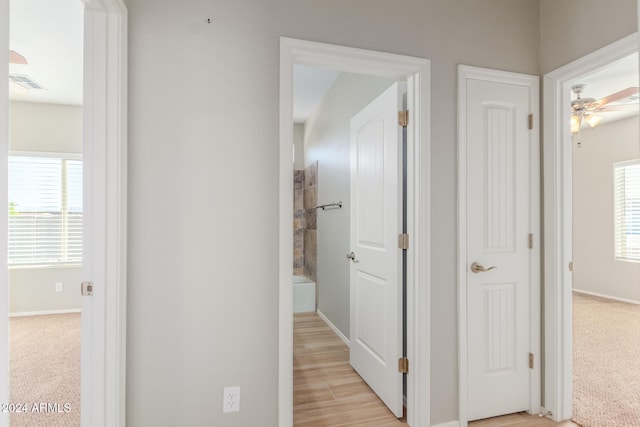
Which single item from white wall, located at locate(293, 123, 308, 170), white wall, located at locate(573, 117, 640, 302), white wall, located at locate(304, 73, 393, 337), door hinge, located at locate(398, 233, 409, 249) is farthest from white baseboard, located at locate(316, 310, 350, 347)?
white wall, located at locate(573, 117, 640, 302)

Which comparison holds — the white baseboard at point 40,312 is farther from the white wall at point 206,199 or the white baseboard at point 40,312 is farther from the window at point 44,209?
the white wall at point 206,199

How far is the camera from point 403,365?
6.91 ft

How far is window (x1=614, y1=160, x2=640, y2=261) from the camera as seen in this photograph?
5.05m

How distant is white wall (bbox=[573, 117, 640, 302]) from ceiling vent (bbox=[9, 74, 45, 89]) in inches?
308

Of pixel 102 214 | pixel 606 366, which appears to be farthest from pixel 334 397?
pixel 606 366

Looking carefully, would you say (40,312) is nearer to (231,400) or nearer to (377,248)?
(231,400)

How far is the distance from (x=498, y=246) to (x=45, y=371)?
365 cm

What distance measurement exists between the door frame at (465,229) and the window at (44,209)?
5032 millimetres

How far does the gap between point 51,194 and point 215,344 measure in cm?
446

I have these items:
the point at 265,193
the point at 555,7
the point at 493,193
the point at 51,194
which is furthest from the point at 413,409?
the point at 51,194

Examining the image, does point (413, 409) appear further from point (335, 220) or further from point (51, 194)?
point (51, 194)

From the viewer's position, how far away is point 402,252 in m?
2.15

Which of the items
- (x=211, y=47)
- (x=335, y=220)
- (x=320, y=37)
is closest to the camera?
(x=211, y=47)

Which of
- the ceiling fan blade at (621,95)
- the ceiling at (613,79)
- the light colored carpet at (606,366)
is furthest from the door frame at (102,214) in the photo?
the ceiling fan blade at (621,95)
